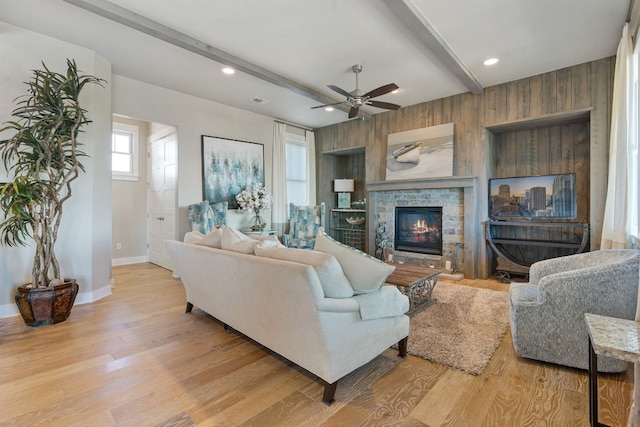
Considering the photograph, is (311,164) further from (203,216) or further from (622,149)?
(622,149)

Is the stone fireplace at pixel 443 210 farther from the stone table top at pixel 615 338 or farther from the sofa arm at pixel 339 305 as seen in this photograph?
the sofa arm at pixel 339 305

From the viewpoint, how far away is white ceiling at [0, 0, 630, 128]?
2666 millimetres

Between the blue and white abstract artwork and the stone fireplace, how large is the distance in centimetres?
221

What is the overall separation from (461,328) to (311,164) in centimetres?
477

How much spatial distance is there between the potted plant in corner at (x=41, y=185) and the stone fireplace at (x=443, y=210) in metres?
4.45

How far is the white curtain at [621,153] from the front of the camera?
2848 mm

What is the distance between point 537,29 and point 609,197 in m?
1.90

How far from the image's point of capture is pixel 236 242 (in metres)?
2.34

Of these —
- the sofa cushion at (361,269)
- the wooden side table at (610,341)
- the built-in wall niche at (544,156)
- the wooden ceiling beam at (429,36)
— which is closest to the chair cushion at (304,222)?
the built-in wall niche at (544,156)

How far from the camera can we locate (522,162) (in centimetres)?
473

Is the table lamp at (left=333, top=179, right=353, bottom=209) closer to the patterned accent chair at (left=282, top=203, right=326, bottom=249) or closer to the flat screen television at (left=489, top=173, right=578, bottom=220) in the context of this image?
the patterned accent chair at (left=282, top=203, right=326, bottom=249)

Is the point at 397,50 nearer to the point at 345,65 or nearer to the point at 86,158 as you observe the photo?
the point at 345,65

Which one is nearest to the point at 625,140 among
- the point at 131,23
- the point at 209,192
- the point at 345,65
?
the point at 345,65

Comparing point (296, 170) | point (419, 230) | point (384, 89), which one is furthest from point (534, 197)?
point (296, 170)
